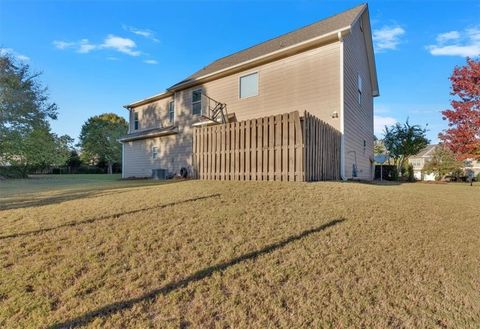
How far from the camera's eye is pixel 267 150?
7.64 meters

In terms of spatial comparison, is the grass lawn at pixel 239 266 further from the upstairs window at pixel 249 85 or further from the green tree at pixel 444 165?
the green tree at pixel 444 165

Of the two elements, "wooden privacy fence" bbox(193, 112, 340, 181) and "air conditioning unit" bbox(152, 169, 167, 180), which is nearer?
"wooden privacy fence" bbox(193, 112, 340, 181)

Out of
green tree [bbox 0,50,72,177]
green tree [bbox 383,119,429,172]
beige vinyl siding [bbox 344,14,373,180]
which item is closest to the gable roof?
beige vinyl siding [bbox 344,14,373,180]

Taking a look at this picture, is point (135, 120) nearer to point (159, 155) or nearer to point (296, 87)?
point (159, 155)

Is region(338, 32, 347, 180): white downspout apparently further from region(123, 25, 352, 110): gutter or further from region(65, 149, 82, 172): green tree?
region(65, 149, 82, 172): green tree

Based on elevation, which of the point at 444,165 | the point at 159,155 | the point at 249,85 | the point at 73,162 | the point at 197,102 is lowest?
the point at 444,165

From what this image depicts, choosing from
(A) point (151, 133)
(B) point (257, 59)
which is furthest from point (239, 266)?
(A) point (151, 133)

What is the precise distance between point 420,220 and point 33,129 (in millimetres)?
24088

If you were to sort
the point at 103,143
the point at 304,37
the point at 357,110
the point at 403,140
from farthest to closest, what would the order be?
the point at 103,143 → the point at 403,140 → the point at 357,110 → the point at 304,37

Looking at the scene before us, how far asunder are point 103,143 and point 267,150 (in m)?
41.0

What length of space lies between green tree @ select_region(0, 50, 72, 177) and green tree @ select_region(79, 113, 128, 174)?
18.7 meters

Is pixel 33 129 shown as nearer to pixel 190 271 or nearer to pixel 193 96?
pixel 193 96

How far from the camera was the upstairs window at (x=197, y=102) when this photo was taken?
604 inches

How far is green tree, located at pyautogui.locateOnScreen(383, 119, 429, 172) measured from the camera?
76.2 ft
